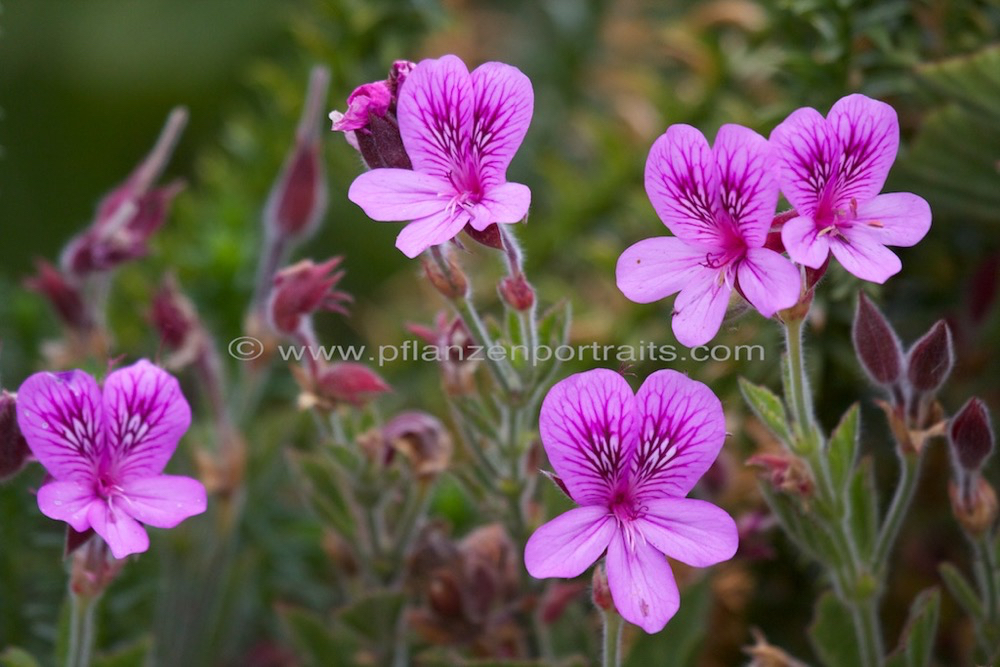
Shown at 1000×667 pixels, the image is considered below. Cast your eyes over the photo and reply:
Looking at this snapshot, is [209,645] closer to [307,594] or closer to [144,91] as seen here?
[307,594]

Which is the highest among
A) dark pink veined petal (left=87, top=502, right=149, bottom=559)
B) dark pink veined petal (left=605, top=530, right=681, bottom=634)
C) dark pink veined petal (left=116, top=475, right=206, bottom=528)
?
dark pink veined petal (left=116, top=475, right=206, bottom=528)

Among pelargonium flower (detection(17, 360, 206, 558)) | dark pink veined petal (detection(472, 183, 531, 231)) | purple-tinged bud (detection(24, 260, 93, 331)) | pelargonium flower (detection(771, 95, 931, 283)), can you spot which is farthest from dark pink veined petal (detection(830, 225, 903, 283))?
purple-tinged bud (detection(24, 260, 93, 331))

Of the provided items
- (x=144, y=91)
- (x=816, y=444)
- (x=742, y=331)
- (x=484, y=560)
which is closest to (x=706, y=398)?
(x=816, y=444)

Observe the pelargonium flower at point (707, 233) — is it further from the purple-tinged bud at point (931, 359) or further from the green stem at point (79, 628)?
the green stem at point (79, 628)

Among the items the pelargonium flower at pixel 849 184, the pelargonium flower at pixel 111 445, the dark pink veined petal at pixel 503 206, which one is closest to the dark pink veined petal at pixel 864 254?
the pelargonium flower at pixel 849 184

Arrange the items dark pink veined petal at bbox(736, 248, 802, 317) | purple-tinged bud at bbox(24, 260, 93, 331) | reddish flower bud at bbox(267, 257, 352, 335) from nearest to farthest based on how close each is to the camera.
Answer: dark pink veined petal at bbox(736, 248, 802, 317), reddish flower bud at bbox(267, 257, 352, 335), purple-tinged bud at bbox(24, 260, 93, 331)

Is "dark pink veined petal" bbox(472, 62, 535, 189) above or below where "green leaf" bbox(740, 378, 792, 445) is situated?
above

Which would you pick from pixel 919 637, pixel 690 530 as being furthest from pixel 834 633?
pixel 690 530

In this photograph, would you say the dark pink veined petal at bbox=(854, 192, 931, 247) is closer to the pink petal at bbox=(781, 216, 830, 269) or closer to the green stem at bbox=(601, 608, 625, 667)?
the pink petal at bbox=(781, 216, 830, 269)
